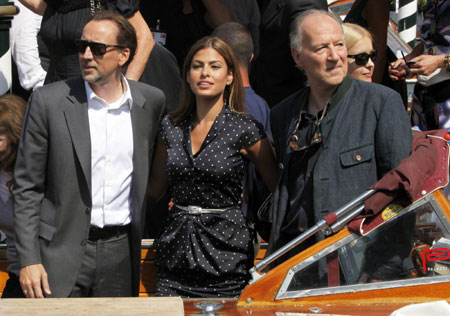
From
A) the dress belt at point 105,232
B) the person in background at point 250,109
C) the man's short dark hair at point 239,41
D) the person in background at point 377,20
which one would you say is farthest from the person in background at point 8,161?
the person in background at point 377,20

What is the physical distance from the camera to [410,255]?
3.62m

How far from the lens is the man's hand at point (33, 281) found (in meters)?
3.96

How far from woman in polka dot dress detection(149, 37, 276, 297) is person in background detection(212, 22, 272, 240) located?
13 centimetres

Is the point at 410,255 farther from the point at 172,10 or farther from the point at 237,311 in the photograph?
the point at 172,10

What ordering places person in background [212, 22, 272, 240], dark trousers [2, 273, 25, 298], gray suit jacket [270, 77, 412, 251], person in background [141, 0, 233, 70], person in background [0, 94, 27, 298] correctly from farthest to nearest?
person in background [141, 0, 233, 70] → person in background [212, 22, 272, 240] → person in background [0, 94, 27, 298] → dark trousers [2, 273, 25, 298] → gray suit jacket [270, 77, 412, 251]

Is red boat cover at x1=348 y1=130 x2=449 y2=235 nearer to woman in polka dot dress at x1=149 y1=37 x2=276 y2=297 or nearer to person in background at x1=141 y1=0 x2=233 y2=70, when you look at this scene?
woman in polka dot dress at x1=149 y1=37 x2=276 y2=297

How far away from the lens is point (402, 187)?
3.56 metres

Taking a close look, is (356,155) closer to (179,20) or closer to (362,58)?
(362,58)

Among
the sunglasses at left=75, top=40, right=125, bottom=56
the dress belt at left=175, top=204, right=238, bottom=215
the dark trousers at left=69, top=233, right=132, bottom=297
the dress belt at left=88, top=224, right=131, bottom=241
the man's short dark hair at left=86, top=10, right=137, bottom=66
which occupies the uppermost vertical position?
the man's short dark hair at left=86, top=10, right=137, bottom=66

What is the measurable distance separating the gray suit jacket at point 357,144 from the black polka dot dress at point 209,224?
1.85 feet

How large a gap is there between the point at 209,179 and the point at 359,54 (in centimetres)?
122

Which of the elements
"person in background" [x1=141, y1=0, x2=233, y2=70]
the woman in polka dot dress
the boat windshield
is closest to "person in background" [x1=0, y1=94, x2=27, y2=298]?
the woman in polka dot dress

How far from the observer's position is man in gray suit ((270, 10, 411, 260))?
3.81 m

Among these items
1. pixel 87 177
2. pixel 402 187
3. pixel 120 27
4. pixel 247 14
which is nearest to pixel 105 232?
pixel 87 177
